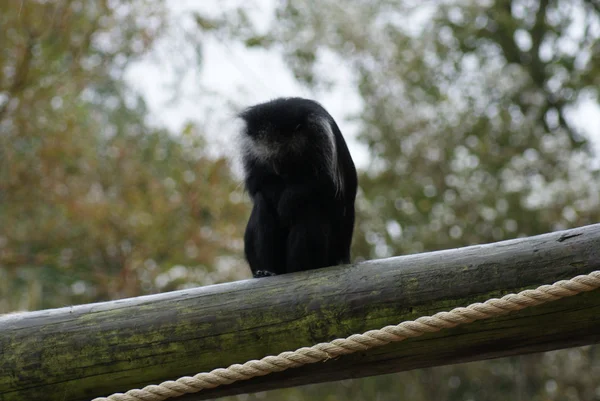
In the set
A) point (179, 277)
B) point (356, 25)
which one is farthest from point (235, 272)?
point (356, 25)

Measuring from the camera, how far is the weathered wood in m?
2.45

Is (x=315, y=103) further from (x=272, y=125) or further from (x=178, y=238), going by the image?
(x=178, y=238)

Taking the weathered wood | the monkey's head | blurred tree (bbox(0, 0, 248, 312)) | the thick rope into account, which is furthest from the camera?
blurred tree (bbox(0, 0, 248, 312))

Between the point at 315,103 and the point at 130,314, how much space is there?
167 centimetres

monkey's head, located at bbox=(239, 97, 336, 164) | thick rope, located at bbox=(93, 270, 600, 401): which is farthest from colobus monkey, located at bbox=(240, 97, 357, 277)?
thick rope, located at bbox=(93, 270, 600, 401)

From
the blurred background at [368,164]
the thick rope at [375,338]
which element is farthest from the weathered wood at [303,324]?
the blurred background at [368,164]

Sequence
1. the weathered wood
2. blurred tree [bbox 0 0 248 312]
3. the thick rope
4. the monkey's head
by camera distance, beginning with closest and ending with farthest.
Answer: the thick rope < the weathered wood < the monkey's head < blurred tree [bbox 0 0 248 312]

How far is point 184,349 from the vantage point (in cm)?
265

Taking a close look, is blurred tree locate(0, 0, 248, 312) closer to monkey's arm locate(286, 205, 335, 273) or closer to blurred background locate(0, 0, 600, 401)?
blurred background locate(0, 0, 600, 401)

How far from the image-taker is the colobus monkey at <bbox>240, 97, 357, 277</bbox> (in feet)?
11.7

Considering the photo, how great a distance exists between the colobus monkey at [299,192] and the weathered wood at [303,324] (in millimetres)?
796

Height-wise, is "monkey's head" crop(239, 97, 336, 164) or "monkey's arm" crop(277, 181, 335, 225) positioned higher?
"monkey's head" crop(239, 97, 336, 164)

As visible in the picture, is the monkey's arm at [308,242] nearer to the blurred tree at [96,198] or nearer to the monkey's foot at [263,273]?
the monkey's foot at [263,273]

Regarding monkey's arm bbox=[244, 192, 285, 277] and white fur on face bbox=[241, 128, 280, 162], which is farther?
white fur on face bbox=[241, 128, 280, 162]
